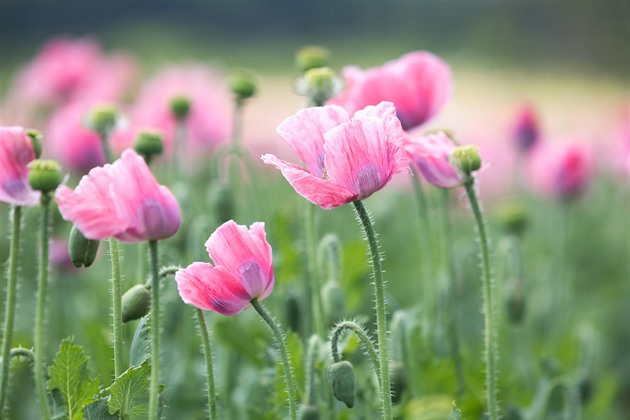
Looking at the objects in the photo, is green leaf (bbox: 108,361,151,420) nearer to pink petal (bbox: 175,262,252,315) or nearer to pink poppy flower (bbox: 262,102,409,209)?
pink petal (bbox: 175,262,252,315)

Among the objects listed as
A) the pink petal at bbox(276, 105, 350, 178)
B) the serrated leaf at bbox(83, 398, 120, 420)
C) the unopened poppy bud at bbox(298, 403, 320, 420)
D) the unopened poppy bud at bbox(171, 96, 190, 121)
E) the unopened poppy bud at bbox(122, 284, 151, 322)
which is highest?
the unopened poppy bud at bbox(171, 96, 190, 121)

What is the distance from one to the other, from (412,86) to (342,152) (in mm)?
706

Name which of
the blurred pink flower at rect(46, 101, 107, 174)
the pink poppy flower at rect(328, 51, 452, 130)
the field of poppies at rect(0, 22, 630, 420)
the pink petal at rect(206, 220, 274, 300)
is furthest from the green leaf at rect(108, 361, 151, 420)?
the blurred pink flower at rect(46, 101, 107, 174)

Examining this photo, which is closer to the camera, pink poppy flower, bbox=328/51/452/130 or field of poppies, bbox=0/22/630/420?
field of poppies, bbox=0/22/630/420

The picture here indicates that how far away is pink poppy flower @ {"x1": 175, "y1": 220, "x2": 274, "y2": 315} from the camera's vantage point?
4.56 ft

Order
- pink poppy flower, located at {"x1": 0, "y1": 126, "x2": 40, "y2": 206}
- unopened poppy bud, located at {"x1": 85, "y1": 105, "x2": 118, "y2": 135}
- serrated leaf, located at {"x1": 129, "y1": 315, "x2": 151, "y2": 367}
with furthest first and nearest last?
unopened poppy bud, located at {"x1": 85, "y1": 105, "x2": 118, "y2": 135}, serrated leaf, located at {"x1": 129, "y1": 315, "x2": 151, "y2": 367}, pink poppy flower, located at {"x1": 0, "y1": 126, "x2": 40, "y2": 206}

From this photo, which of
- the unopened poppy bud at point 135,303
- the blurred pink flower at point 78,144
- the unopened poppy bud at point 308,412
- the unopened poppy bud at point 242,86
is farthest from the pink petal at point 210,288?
the blurred pink flower at point 78,144

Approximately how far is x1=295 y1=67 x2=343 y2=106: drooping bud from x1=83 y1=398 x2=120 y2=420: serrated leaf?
662mm

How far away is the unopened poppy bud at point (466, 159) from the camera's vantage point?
5.32 ft

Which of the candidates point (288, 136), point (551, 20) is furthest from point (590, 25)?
point (288, 136)

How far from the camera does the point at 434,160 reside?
5.52 ft

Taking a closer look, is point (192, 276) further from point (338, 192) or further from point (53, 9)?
point (53, 9)

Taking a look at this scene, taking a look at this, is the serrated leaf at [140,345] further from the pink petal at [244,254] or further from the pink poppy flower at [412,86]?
the pink poppy flower at [412,86]

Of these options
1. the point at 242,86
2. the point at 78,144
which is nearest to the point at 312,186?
the point at 242,86
